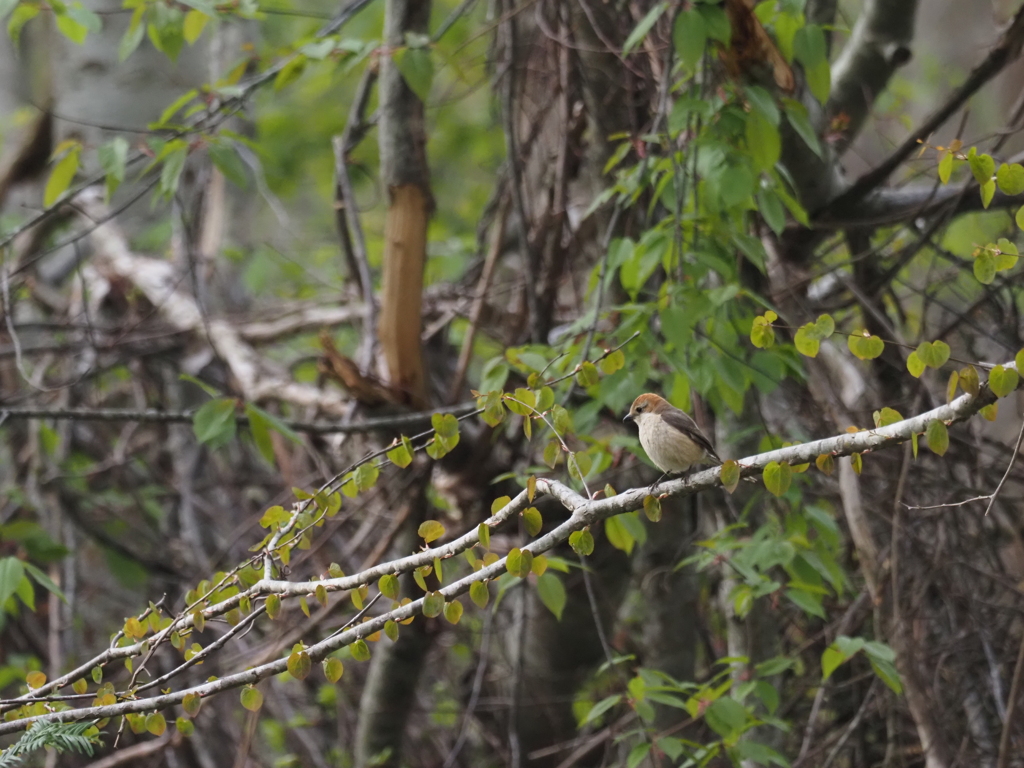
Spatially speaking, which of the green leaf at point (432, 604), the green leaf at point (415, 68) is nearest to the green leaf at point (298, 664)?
the green leaf at point (432, 604)

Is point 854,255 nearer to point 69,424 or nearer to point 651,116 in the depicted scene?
point 651,116

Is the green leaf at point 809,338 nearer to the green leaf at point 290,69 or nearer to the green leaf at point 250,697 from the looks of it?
the green leaf at point 250,697

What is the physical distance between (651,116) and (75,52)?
4300 millimetres

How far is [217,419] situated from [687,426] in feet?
4.98

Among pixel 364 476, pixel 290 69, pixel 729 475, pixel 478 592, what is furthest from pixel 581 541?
pixel 290 69

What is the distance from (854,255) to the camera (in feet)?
14.4

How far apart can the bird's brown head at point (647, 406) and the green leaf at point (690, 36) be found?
104 centimetres

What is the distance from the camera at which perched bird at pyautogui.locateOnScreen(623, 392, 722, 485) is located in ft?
9.59

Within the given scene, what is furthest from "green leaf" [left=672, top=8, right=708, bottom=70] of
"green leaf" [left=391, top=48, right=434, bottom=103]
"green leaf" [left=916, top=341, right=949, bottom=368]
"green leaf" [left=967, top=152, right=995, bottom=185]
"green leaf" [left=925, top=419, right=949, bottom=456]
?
"green leaf" [left=925, top=419, right=949, bottom=456]

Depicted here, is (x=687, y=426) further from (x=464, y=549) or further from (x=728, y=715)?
(x=464, y=549)

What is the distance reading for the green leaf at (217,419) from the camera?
10.4 feet

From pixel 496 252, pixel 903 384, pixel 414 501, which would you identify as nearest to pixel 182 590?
pixel 414 501

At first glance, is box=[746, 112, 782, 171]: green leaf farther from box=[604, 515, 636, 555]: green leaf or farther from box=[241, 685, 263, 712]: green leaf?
box=[241, 685, 263, 712]: green leaf

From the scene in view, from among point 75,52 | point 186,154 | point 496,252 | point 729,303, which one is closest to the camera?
point 729,303
